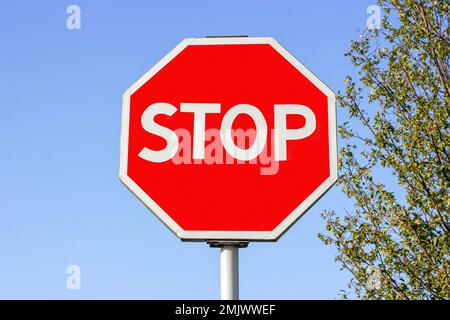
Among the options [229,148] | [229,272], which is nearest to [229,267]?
[229,272]

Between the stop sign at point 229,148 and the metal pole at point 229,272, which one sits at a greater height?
the stop sign at point 229,148

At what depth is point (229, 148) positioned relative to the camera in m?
2.83

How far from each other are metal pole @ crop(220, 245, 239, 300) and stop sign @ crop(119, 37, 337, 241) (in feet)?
0.24

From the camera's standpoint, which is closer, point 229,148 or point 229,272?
point 229,272

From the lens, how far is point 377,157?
13156 mm

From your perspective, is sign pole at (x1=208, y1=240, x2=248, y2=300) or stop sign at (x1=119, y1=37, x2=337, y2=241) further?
stop sign at (x1=119, y1=37, x2=337, y2=241)

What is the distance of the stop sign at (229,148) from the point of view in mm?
2752

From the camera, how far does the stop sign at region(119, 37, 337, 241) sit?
9.03 feet

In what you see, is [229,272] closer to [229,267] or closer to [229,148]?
[229,267]

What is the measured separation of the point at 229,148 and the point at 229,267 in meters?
0.56

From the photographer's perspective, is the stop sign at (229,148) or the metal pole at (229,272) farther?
the stop sign at (229,148)

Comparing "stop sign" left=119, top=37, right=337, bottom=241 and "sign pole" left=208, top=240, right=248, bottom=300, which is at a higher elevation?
"stop sign" left=119, top=37, right=337, bottom=241

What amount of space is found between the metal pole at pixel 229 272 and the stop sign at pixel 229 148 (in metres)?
0.07

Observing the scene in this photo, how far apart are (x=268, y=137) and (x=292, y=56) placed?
48 centimetres
